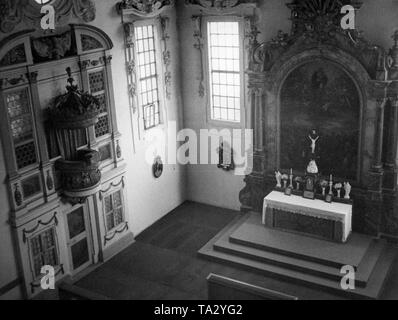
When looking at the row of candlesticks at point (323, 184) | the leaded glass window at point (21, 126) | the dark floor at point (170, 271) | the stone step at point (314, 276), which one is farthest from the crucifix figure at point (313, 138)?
the leaded glass window at point (21, 126)

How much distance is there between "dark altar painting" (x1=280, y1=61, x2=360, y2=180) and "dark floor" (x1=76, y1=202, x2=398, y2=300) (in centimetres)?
280

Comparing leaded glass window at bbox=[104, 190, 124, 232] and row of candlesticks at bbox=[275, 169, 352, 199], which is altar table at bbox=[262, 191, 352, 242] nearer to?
row of candlesticks at bbox=[275, 169, 352, 199]

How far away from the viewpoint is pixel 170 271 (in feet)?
40.5

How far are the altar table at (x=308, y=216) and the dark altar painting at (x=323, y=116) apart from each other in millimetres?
963

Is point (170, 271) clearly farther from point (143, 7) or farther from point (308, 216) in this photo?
point (143, 7)

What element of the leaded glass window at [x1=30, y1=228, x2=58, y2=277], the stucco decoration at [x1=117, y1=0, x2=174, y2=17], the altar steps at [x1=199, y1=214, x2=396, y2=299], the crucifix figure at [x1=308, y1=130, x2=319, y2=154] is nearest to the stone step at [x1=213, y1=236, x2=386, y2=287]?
the altar steps at [x1=199, y1=214, x2=396, y2=299]

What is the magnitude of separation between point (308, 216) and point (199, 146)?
4.32 m

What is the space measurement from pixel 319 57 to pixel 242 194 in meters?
4.30

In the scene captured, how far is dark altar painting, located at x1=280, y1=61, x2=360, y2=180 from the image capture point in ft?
41.3

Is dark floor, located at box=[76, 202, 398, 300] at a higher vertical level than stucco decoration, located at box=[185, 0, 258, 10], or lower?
lower

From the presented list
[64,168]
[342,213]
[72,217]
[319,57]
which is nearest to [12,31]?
[64,168]

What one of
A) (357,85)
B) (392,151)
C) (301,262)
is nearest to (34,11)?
(357,85)

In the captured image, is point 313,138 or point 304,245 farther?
point 313,138

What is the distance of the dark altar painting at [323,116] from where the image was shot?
496 inches
